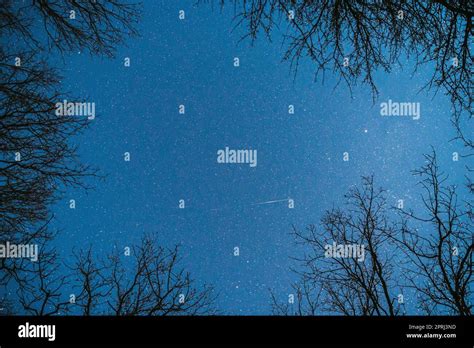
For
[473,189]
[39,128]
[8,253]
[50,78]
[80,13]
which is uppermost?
[80,13]

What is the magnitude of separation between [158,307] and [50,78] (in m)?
2.03

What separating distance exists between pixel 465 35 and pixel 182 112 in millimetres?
2366

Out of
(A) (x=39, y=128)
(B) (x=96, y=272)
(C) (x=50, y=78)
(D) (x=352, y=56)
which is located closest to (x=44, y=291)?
(B) (x=96, y=272)

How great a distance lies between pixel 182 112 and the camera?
4246mm

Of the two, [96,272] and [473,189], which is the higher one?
[473,189]
